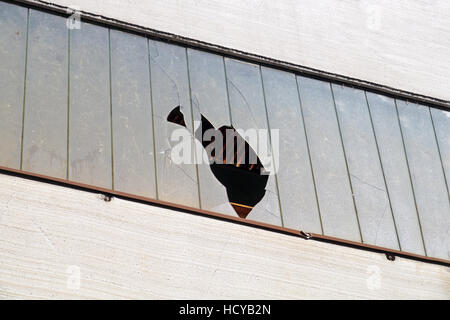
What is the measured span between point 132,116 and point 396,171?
288 cm

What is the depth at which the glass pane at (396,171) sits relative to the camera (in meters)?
8.13

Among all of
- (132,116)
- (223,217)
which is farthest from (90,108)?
(223,217)

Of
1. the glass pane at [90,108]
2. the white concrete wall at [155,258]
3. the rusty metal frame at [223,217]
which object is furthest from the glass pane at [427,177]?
the glass pane at [90,108]

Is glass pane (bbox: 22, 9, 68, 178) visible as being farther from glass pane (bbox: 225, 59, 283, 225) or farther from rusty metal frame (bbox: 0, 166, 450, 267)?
glass pane (bbox: 225, 59, 283, 225)

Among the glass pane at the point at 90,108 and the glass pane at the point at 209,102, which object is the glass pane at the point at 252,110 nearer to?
the glass pane at the point at 209,102

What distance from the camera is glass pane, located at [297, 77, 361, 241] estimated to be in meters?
7.89

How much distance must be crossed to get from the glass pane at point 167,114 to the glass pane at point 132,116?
A: 3.0 inches

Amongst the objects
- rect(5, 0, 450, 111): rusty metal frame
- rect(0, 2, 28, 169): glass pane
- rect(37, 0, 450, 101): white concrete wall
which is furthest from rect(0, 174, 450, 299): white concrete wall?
rect(37, 0, 450, 101): white concrete wall

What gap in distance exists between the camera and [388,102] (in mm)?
9258

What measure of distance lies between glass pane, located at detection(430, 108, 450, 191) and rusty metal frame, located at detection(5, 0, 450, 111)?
10 centimetres

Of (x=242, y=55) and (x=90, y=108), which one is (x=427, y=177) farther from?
(x=90, y=108)

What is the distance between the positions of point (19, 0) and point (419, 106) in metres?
4.63

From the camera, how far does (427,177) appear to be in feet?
28.6

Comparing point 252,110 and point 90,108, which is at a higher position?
point 252,110
